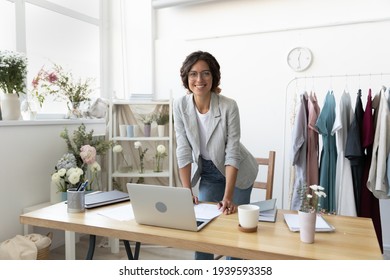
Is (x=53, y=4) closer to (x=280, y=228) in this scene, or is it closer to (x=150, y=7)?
(x=150, y=7)

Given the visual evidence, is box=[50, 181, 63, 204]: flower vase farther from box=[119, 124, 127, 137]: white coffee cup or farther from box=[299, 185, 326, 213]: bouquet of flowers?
box=[299, 185, 326, 213]: bouquet of flowers

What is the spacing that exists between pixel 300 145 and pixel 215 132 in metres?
0.96

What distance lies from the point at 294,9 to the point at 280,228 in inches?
88.9

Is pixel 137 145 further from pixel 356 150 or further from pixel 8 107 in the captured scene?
pixel 356 150

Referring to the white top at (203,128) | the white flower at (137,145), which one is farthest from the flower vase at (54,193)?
the white top at (203,128)

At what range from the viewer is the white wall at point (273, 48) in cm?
286

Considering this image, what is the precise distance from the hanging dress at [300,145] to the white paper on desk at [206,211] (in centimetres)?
108

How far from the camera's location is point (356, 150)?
7.89 ft

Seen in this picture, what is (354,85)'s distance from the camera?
9.50 feet

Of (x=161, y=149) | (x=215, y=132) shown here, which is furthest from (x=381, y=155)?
(x=161, y=149)

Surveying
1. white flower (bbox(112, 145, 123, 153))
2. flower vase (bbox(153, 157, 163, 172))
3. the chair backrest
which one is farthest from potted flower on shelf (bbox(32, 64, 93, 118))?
the chair backrest

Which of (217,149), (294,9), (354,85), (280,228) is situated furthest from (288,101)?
(280,228)
